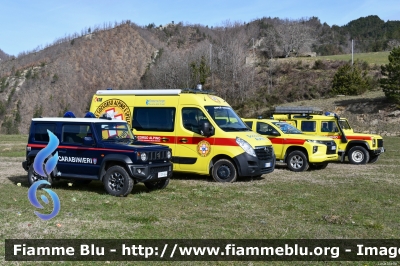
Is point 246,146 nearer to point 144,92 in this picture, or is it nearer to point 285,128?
point 144,92

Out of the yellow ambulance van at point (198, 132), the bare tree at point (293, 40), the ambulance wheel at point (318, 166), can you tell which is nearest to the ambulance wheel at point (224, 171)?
the yellow ambulance van at point (198, 132)

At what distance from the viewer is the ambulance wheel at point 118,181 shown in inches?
419

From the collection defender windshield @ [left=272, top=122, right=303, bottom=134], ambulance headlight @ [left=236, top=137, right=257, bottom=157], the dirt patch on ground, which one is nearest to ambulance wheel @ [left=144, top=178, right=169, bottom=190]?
ambulance headlight @ [left=236, top=137, right=257, bottom=157]

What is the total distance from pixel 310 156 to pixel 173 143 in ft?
17.1

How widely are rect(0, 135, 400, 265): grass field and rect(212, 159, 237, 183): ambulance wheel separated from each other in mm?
352

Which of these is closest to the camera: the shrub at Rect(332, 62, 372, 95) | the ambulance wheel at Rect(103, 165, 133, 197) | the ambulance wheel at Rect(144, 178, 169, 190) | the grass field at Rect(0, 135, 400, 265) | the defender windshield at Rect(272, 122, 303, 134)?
the grass field at Rect(0, 135, 400, 265)

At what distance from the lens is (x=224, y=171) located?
43.8ft

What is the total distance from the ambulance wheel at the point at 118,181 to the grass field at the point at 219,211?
0.71 ft

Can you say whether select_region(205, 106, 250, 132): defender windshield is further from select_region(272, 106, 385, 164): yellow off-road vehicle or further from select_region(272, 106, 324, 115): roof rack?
select_region(272, 106, 324, 115): roof rack

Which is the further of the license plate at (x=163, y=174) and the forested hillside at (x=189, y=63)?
the forested hillside at (x=189, y=63)

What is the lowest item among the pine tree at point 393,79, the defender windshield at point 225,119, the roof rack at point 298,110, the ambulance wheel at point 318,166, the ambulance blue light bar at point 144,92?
the ambulance wheel at point 318,166

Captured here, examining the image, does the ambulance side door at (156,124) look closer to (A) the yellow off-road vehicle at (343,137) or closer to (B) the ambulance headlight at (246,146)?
(B) the ambulance headlight at (246,146)

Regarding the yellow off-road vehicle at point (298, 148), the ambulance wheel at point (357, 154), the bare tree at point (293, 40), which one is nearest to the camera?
the yellow off-road vehicle at point (298, 148)

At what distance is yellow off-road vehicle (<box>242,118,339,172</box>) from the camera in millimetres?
16375
